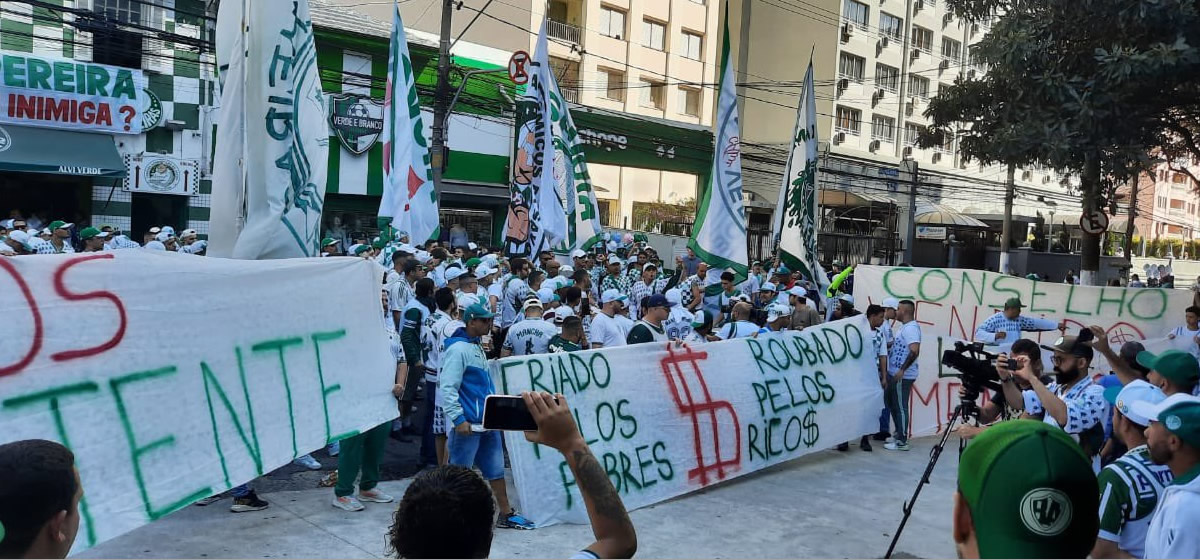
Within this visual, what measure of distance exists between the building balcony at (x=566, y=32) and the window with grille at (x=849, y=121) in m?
14.1

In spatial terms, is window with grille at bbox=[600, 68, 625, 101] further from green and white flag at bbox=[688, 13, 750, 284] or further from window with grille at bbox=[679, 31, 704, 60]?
green and white flag at bbox=[688, 13, 750, 284]

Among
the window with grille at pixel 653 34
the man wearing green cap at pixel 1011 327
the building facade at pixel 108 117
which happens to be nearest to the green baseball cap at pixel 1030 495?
the man wearing green cap at pixel 1011 327

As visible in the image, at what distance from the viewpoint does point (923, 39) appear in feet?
160

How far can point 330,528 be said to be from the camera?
20.3 feet

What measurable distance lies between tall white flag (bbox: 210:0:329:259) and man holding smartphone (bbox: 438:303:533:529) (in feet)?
4.11

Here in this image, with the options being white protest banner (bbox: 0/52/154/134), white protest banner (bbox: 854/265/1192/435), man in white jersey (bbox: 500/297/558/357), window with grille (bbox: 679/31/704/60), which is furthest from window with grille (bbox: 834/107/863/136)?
man in white jersey (bbox: 500/297/558/357)

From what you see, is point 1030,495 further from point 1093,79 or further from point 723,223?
point 1093,79

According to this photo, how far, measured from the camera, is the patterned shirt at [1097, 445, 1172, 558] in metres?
3.46

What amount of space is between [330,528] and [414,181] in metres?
6.11

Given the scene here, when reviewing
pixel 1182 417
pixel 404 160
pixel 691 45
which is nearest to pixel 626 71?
pixel 691 45

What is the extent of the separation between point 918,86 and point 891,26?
378 cm

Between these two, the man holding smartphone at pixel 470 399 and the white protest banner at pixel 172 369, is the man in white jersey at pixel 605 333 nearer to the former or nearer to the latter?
the man holding smartphone at pixel 470 399

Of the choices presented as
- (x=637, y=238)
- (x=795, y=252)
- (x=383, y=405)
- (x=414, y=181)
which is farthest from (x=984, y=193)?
(x=383, y=405)

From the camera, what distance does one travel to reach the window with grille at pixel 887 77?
150ft
